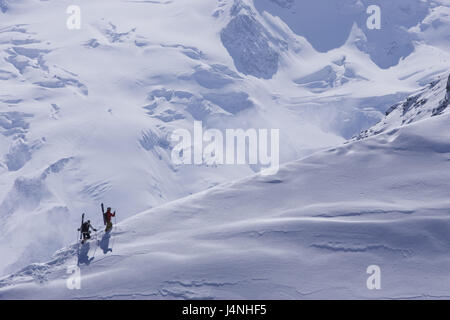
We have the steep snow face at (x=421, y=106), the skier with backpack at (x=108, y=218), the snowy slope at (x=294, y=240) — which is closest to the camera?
the snowy slope at (x=294, y=240)

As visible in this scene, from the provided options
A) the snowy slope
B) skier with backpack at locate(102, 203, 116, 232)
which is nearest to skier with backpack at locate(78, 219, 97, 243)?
the snowy slope

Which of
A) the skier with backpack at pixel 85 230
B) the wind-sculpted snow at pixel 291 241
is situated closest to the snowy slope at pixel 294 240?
the wind-sculpted snow at pixel 291 241

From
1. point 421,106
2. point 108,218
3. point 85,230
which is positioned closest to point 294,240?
point 108,218

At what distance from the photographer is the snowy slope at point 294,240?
1259 inches

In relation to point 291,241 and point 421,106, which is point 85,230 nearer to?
point 291,241

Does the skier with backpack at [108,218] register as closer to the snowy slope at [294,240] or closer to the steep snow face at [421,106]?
the snowy slope at [294,240]

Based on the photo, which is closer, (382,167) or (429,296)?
(429,296)

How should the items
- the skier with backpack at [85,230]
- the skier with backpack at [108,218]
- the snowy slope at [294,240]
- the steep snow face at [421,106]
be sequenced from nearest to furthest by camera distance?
the snowy slope at [294,240]
the skier with backpack at [85,230]
the skier with backpack at [108,218]
the steep snow face at [421,106]

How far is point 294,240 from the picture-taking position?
35.4 meters

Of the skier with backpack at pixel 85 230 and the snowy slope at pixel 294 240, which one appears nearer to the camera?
the snowy slope at pixel 294 240

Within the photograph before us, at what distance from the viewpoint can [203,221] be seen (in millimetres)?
38625

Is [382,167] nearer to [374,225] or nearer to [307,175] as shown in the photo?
[307,175]
